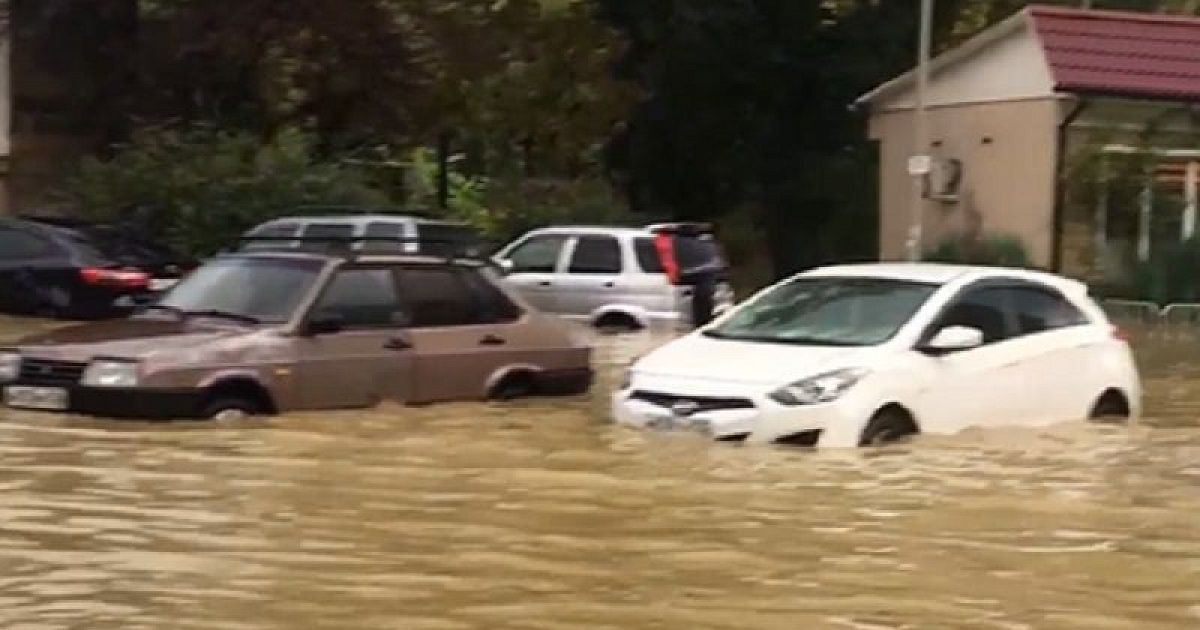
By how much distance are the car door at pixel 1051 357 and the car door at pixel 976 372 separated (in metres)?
0.09

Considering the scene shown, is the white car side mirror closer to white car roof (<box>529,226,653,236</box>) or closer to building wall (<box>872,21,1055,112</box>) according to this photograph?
white car roof (<box>529,226,653,236</box>)

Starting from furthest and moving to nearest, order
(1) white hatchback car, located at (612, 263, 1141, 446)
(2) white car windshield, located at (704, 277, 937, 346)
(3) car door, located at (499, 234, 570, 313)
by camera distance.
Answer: (3) car door, located at (499, 234, 570, 313) < (2) white car windshield, located at (704, 277, 937, 346) < (1) white hatchback car, located at (612, 263, 1141, 446)

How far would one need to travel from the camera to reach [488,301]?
17.3 meters

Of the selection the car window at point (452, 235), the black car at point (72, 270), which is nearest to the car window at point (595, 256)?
the car window at point (452, 235)

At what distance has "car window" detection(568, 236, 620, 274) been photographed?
27141 millimetres

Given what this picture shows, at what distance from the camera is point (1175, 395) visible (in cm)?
2091

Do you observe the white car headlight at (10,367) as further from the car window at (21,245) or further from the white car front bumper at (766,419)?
the car window at (21,245)

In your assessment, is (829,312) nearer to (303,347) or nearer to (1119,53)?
(303,347)

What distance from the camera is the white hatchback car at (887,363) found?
47.4 feet

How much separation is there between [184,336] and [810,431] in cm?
414

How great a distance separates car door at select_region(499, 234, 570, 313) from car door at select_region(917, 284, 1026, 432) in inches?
464

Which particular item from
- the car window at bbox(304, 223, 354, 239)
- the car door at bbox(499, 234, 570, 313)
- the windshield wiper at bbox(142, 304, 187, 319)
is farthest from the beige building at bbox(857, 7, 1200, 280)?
the windshield wiper at bbox(142, 304, 187, 319)

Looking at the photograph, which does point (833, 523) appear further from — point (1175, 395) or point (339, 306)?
point (1175, 395)

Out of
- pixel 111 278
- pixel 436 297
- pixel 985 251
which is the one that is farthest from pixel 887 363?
pixel 985 251
